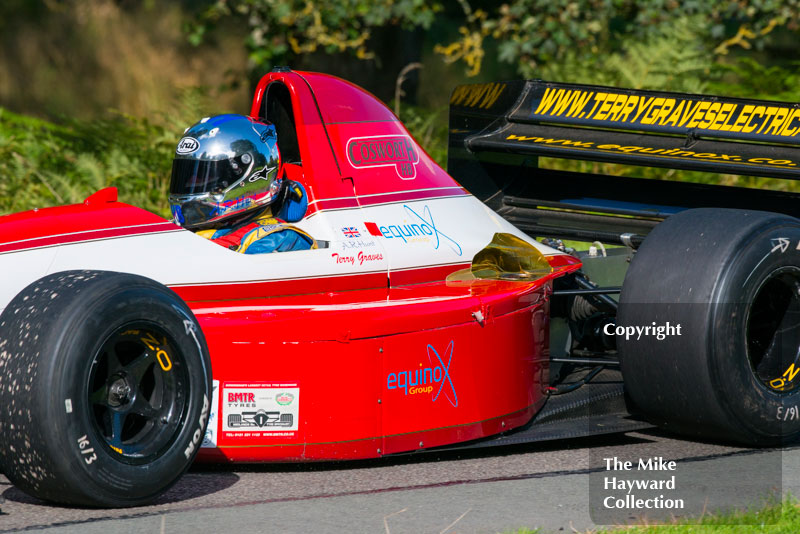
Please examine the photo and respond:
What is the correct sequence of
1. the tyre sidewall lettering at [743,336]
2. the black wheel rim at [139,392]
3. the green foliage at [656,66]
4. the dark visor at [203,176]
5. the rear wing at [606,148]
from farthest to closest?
the green foliage at [656,66]
the rear wing at [606,148]
the dark visor at [203,176]
the tyre sidewall lettering at [743,336]
the black wheel rim at [139,392]

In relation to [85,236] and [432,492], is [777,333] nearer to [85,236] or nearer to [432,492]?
[432,492]

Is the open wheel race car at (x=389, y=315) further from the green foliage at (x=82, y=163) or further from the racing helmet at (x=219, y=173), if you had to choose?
the green foliage at (x=82, y=163)

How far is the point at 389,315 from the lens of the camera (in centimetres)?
464

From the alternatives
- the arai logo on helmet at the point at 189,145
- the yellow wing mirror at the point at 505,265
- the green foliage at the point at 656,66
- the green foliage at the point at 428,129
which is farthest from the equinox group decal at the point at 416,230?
the green foliage at the point at 656,66

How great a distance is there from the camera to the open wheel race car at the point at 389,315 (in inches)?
152

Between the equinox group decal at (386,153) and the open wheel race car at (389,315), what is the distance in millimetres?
11

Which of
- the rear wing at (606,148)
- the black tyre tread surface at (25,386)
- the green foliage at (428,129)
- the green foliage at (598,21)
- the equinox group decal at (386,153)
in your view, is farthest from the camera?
the green foliage at (598,21)

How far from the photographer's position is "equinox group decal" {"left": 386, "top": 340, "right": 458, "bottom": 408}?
4.64 meters

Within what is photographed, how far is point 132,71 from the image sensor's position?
24.0 metres

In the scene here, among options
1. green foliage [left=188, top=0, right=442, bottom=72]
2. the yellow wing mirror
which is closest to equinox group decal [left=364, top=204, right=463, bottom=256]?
the yellow wing mirror

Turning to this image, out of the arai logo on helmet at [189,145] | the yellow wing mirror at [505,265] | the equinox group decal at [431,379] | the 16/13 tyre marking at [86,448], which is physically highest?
the arai logo on helmet at [189,145]

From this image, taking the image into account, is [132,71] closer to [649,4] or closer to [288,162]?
[649,4]

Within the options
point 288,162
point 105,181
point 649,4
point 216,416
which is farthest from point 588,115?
point 649,4

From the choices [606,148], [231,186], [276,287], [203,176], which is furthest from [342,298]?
[606,148]
